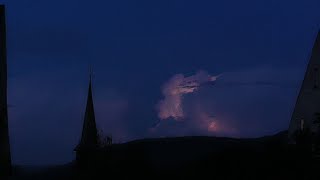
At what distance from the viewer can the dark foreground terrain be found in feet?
102

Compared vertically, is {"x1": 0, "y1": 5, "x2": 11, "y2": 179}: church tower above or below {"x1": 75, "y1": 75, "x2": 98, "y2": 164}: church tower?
below

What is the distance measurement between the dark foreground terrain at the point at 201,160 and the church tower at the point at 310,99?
4.76 ft

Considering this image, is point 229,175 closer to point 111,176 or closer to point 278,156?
point 278,156

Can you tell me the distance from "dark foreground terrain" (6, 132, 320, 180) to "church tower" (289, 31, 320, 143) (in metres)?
1.45

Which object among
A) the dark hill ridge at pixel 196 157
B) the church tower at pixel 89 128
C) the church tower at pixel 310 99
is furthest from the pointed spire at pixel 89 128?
the church tower at pixel 310 99

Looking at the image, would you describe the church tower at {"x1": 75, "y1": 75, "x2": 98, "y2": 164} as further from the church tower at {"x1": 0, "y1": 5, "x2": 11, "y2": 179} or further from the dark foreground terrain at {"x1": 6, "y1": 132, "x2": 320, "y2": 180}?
the church tower at {"x1": 0, "y1": 5, "x2": 11, "y2": 179}

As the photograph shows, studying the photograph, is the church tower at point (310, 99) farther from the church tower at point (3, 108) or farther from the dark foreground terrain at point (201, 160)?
the church tower at point (3, 108)

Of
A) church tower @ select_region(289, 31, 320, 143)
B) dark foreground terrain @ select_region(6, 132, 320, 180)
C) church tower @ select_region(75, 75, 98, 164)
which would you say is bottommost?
dark foreground terrain @ select_region(6, 132, 320, 180)

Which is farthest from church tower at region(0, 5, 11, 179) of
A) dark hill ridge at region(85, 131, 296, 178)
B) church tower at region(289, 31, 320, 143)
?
church tower at region(289, 31, 320, 143)

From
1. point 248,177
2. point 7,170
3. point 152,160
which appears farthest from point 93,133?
point 7,170

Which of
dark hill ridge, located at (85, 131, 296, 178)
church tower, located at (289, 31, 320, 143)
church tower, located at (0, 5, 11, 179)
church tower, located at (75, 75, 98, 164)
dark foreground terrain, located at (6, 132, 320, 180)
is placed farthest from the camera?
church tower, located at (75, 75, 98, 164)

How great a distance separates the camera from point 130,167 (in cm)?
3731

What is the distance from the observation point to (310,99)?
103 feet

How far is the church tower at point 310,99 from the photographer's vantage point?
30.7m
